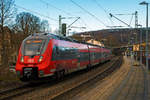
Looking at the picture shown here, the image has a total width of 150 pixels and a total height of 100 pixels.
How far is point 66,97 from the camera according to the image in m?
9.70

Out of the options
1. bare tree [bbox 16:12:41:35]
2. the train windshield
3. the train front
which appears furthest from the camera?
bare tree [bbox 16:12:41:35]

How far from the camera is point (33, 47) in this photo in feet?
41.0

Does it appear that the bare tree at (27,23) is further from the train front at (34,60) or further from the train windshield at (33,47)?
the train front at (34,60)

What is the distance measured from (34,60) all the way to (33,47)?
996mm

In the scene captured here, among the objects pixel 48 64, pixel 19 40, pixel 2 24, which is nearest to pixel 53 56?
pixel 48 64

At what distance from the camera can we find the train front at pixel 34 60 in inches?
462

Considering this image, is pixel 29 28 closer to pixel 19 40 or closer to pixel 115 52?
pixel 19 40

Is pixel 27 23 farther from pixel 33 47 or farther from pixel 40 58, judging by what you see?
pixel 40 58

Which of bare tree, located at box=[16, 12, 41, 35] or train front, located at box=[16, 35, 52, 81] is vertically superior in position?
bare tree, located at box=[16, 12, 41, 35]

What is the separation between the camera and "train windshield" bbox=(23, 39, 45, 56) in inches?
483

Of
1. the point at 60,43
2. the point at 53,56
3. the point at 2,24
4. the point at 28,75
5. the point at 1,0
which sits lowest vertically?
the point at 28,75

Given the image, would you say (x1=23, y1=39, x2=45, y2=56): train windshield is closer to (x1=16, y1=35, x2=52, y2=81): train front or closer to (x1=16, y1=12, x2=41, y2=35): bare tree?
(x1=16, y1=35, x2=52, y2=81): train front

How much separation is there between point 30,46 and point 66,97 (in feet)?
15.0

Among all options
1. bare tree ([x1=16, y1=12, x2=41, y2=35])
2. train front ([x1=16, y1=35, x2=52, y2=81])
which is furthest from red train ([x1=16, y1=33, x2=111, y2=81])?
bare tree ([x1=16, y1=12, x2=41, y2=35])
